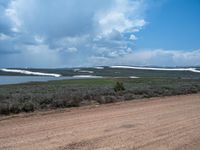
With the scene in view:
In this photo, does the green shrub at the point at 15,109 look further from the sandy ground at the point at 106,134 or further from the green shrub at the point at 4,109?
the sandy ground at the point at 106,134

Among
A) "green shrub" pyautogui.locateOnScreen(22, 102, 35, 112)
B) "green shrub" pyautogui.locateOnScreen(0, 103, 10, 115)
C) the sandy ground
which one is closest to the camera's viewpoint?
the sandy ground

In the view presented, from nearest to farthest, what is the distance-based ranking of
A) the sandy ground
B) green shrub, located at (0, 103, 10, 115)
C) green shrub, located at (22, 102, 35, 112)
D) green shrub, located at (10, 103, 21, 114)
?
the sandy ground, green shrub, located at (0, 103, 10, 115), green shrub, located at (10, 103, 21, 114), green shrub, located at (22, 102, 35, 112)

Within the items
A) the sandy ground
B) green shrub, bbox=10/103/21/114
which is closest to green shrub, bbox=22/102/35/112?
green shrub, bbox=10/103/21/114

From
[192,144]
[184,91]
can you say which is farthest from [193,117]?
[184,91]

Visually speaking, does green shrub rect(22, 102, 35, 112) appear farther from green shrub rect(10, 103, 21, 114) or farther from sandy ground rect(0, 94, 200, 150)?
sandy ground rect(0, 94, 200, 150)

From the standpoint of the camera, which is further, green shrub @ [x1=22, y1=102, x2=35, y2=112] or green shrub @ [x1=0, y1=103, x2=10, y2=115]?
green shrub @ [x1=22, y1=102, x2=35, y2=112]

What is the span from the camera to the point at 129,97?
24.6 metres

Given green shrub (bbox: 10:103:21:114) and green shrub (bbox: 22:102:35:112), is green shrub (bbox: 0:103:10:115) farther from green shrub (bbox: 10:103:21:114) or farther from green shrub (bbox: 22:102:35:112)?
green shrub (bbox: 22:102:35:112)

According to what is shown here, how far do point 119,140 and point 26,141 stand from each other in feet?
8.15

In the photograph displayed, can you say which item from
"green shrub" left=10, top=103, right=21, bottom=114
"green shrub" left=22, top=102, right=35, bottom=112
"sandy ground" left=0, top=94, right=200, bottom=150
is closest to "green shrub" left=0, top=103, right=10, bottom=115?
"green shrub" left=10, top=103, right=21, bottom=114

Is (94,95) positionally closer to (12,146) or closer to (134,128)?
(134,128)

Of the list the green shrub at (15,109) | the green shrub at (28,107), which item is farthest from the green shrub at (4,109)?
the green shrub at (28,107)

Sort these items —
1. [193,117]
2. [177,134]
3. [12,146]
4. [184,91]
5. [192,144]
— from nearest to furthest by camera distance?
[12,146]
[192,144]
[177,134]
[193,117]
[184,91]

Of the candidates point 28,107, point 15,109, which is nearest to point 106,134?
point 15,109
